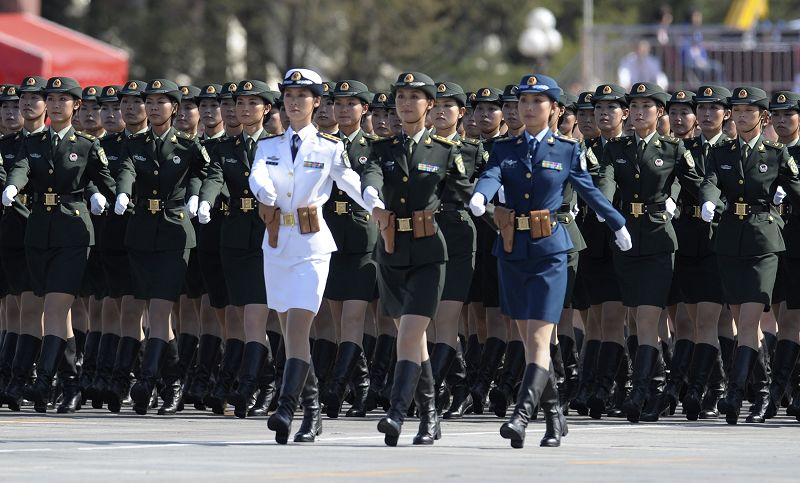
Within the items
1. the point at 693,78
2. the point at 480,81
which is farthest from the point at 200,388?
the point at 480,81

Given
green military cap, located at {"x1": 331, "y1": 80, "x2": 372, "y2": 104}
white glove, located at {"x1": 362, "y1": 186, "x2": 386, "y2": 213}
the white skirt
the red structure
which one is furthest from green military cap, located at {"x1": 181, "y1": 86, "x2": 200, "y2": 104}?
the red structure

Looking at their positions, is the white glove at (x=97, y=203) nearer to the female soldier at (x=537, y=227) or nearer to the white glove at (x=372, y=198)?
the white glove at (x=372, y=198)

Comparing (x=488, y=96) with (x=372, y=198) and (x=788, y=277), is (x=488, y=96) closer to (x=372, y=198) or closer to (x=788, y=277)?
(x=788, y=277)

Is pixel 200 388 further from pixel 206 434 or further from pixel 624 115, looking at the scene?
pixel 624 115

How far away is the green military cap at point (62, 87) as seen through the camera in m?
15.3

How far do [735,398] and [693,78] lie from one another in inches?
572

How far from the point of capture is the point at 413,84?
1280cm

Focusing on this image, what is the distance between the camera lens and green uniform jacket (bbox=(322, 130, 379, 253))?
15.3 metres

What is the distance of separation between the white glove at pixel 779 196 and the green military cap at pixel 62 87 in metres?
5.12

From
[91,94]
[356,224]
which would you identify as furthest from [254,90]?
[91,94]

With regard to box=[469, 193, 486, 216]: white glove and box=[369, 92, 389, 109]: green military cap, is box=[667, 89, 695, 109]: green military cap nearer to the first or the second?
box=[369, 92, 389, 109]: green military cap

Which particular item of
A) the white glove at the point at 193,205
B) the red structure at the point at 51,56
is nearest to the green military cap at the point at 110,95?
the white glove at the point at 193,205

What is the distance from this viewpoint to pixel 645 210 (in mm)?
15070

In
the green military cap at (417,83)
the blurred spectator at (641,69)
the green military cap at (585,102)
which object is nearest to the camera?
the green military cap at (417,83)
